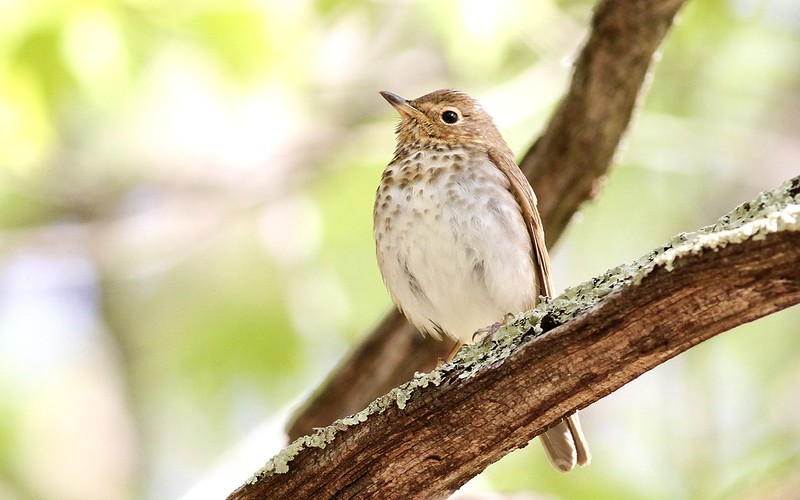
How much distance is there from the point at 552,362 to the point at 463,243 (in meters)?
1.55

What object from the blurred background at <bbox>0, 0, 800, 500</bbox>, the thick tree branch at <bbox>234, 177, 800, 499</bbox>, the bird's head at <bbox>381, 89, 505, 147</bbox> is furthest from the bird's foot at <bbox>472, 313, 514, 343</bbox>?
the blurred background at <bbox>0, 0, 800, 500</bbox>

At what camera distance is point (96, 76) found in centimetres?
560

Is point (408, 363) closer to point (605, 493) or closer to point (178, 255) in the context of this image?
point (605, 493)

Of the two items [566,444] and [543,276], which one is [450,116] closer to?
[543,276]

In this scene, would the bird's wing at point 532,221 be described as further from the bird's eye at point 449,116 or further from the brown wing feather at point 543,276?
the bird's eye at point 449,116

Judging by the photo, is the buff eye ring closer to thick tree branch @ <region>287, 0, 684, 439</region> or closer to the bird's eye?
the bird's eye

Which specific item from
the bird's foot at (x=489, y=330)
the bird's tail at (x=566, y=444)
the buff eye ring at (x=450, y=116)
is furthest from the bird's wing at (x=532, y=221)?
the bird's tail at (x=566, y=444)

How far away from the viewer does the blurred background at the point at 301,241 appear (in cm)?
703

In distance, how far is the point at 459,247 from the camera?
4.57m

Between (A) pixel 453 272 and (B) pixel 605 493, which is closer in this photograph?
(A) pixel 453 272

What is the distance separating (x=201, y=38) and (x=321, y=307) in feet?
7.23

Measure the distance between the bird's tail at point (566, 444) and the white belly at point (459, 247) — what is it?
64 centimetres

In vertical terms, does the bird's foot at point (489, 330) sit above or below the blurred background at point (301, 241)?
below

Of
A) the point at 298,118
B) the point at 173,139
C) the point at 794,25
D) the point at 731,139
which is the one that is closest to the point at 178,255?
the point at 173,139
